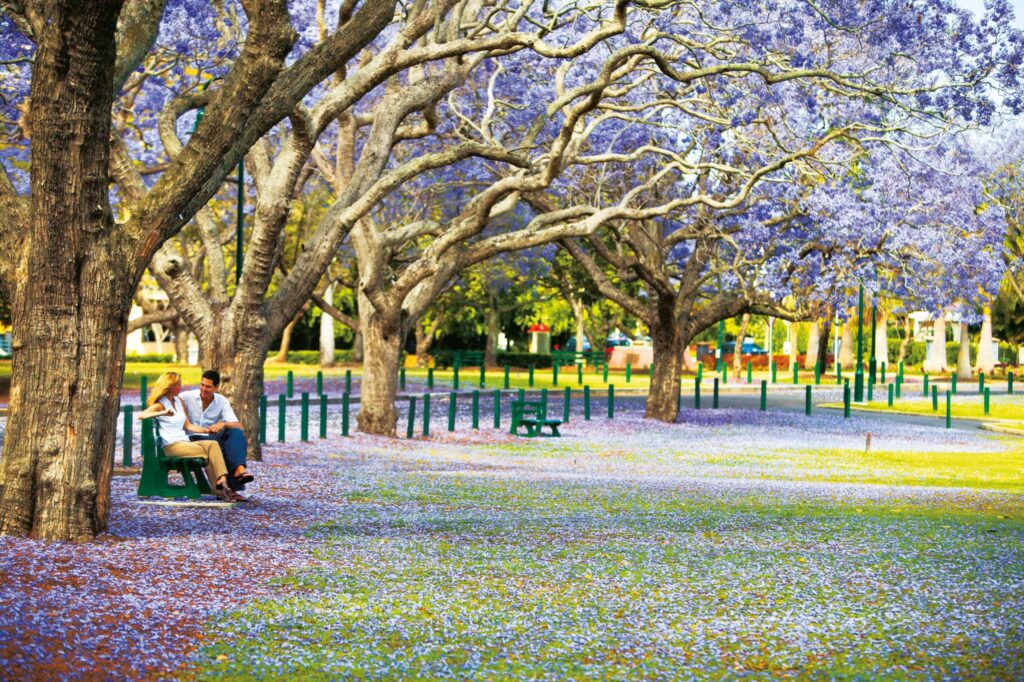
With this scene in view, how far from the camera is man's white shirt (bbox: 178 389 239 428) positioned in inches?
552

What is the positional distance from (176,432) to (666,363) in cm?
2068

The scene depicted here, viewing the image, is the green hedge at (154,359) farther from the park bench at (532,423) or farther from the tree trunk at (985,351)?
the park bench at (532,423)

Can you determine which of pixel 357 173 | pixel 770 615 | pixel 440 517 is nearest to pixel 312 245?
pixel 357 173

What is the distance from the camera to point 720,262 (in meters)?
31.4

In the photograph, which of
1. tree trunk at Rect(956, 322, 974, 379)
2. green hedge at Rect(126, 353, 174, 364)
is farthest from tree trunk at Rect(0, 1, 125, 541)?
green hedge at Rect(126, 353, 174, 364)

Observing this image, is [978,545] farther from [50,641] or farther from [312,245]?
[312,245]

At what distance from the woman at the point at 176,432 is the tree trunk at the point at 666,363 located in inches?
755

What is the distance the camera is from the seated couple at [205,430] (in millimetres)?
13312

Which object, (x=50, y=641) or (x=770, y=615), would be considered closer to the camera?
(x=50, y=641)

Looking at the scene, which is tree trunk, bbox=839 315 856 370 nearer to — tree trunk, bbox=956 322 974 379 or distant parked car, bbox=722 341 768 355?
tree trunk, bbox=956 322 974 379

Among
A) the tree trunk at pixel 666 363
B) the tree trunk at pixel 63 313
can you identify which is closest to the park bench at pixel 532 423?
the tree trunk at pixel 666 363

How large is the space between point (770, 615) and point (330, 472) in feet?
33.2

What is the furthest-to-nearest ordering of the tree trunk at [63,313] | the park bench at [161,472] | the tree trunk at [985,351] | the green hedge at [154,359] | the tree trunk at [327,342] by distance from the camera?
the green hedge at [154,359] < the tree trunk at [985,351] < the tree trunk at [327,342] < the park bench at [161,472] < the tree trunk at [63,313]

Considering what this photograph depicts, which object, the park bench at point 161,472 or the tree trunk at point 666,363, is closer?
the park bench at point 161,472
